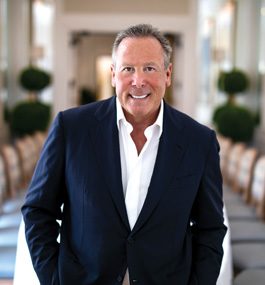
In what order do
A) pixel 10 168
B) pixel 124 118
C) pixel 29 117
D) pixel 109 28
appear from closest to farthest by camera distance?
pixel 124 118 < pixel 10 168 < pixel 29 117 < pixel 109 28

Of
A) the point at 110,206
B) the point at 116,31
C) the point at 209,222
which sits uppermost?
the point at 116,31

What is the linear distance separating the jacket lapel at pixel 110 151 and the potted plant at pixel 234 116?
611 cm

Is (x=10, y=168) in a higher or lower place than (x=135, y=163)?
lower

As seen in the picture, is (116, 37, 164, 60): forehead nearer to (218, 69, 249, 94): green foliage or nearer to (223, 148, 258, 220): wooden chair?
(223, 148, 258, 220): wooden chair

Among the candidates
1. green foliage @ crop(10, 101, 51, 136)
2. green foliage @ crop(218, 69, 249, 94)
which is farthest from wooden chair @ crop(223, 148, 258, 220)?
green foliage @ crop(10, 101, 51, 136)

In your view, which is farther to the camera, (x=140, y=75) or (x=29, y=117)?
(x=29, y=117)

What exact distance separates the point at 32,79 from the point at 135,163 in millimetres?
6567

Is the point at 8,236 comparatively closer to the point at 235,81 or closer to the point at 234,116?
the point at 234,116

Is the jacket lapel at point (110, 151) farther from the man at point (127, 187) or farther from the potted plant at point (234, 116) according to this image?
the potted plant at point (234, 116)

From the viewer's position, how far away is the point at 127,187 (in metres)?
1.38

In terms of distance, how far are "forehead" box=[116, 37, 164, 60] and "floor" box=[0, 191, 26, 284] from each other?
5.73ft

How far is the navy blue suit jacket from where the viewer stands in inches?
52.8

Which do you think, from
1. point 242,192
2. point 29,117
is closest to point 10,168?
point 242,192

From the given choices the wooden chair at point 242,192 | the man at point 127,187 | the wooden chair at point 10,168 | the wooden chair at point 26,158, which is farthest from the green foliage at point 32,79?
the man at point 127,187
